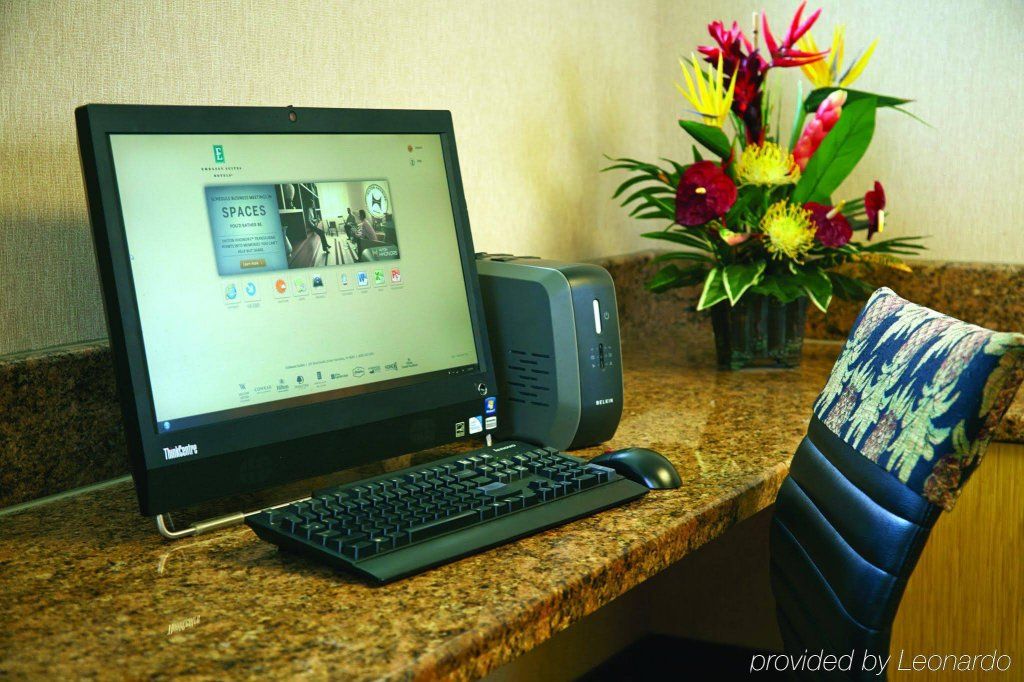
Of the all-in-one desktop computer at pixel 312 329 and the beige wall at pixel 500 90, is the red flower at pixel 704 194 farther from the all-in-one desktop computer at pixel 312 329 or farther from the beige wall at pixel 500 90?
the all-in-one desktop computer at pixel 312 329

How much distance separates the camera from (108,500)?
1.04 metres

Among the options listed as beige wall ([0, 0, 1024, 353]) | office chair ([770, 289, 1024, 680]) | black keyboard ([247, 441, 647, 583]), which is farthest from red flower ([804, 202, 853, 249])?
black keyboard ([247, 441, 647, 583])

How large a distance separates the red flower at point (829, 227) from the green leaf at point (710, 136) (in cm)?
18

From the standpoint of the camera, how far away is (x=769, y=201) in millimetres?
1563

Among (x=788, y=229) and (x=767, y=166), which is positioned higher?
(x=767, y=166)

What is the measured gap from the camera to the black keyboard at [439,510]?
823 millimetres

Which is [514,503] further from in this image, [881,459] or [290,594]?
[881,459]

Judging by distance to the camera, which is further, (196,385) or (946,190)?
(946,190)

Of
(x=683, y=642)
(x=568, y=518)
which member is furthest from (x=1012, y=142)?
(x=568, y=518)

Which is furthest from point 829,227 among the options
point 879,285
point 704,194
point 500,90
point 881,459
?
point 881,459

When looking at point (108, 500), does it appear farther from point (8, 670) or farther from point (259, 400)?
point (8, 670)

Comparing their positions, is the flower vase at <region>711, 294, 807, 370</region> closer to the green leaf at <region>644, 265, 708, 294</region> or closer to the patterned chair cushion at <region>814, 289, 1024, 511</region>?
the green leaf at <region>644, 265, 708, 294</region>

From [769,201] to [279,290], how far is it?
0.89 meters

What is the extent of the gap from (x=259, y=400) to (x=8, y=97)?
409mm
